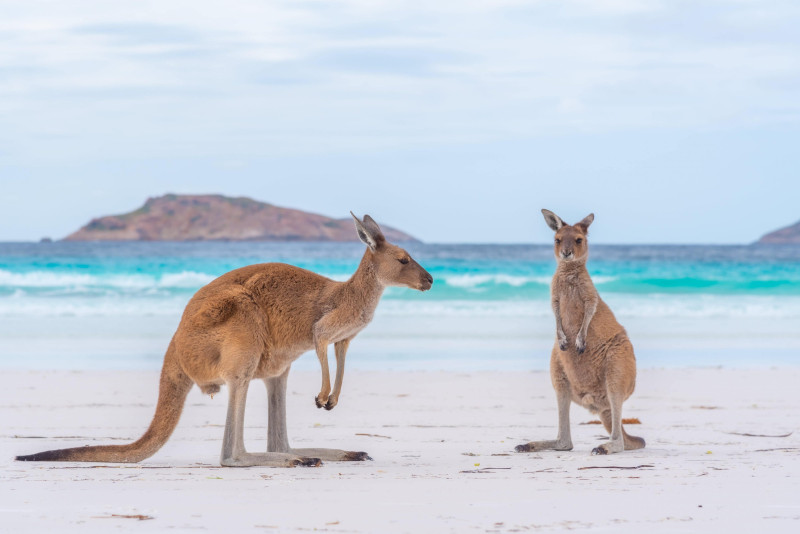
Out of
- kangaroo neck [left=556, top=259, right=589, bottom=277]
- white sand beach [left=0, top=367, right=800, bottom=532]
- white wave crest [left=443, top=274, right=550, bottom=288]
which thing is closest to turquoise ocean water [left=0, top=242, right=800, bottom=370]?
white wave crest [left=443, top=274, right=550, bottom=288]

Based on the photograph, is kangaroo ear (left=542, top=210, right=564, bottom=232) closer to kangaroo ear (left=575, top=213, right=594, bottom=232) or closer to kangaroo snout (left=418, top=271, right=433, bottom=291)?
kangaroo ear (left=575, top=213, right=594, bottom=232)

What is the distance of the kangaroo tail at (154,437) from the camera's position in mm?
4223

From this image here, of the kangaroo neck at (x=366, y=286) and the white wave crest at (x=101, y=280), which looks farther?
the white wave crest at (x=101, y=280)

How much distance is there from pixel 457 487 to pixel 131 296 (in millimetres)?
16543

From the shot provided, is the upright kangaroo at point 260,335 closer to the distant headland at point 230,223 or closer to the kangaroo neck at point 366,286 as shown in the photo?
the kangaroo neck at point 366,286

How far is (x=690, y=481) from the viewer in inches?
153

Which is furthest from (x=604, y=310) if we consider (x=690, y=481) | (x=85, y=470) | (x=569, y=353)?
(x=85, y=470)

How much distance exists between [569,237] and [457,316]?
10390mm

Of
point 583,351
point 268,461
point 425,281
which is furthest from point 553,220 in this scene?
point 268,461

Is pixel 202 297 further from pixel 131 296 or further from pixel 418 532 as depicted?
pixel 131 296

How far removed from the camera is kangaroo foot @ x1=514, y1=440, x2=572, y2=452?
4.81 metres

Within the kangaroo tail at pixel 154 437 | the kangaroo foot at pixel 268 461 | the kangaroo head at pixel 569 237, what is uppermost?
the kangaroo head at pixel 569 237

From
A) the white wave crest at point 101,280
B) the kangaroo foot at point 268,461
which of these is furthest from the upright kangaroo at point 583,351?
the white wave crest at point 101,280

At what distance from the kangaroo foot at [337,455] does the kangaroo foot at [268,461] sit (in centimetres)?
25
